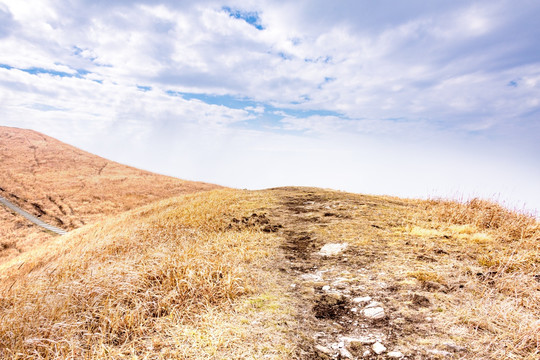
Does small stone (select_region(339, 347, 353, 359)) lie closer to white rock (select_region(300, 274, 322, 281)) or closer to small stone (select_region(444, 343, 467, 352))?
small stone (select_region(444, 343, 467, 352))

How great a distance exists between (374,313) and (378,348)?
29.6 inches

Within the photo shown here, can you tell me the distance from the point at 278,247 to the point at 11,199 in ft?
54.7

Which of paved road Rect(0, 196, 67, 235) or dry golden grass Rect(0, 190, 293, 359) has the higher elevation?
dry golden grass Rect(0, 190, 293, 359)

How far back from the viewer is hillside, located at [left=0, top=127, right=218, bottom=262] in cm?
1321

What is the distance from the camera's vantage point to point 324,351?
3.18 m

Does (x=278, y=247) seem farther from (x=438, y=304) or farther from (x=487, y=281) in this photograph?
(x=487, y=281)

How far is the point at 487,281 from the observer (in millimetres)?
4461

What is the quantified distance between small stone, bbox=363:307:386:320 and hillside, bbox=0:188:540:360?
0.08ft

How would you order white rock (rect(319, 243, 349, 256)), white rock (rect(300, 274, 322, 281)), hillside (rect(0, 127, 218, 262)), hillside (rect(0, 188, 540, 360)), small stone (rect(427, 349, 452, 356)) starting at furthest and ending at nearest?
hillside (rect(0, 127, 218, 262)) < white rock (rect(319, 243, 349, 256)) < white rock (rect(300, 274, 322, 281)) < hillside (rect(0, 188, 540, 360)) < small stone (rect(427, 349, 452, 356))

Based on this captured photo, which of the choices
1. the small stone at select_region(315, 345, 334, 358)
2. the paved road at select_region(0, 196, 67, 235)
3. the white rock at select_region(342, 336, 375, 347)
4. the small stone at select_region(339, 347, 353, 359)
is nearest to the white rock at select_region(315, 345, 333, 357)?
the small stone at select_region(315, 345, 334, 358)

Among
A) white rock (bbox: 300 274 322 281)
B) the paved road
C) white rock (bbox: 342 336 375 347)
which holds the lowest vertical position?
the paved road

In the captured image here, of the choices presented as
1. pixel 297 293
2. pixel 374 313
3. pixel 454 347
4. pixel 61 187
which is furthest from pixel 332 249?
pixel 61 187

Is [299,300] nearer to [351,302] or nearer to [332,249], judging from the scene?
[351,302]

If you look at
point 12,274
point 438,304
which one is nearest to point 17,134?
point 12,274
